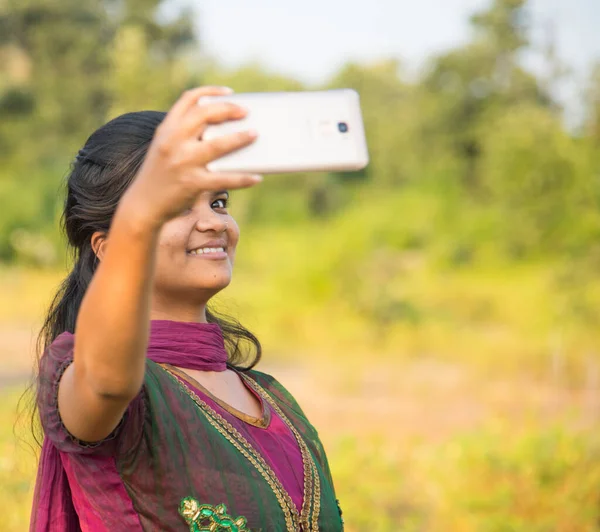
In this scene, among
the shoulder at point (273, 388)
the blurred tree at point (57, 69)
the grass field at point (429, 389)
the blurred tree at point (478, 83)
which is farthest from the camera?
the blurred tree at point (57, 69)

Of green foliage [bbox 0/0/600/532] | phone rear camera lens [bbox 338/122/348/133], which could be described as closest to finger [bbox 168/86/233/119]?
phone rear camera lens [bbox 338/122/348/133]

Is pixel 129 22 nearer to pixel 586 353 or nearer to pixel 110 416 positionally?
pixel 586 353

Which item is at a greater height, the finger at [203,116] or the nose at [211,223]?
the finger at [203,116]

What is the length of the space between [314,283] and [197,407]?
7.27m

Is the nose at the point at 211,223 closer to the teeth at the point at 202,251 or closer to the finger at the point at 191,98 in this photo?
the teeth at the point at 202,251

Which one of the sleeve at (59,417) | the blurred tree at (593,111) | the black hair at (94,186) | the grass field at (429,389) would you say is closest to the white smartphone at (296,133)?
the sleeve at (59,417)

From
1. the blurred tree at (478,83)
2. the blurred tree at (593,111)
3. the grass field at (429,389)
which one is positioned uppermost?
the blurred tree at (478,83)

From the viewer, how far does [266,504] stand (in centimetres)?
107

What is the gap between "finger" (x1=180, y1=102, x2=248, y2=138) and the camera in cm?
75

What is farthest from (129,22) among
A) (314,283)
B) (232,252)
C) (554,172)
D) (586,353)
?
(232,252)

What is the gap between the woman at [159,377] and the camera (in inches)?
30.4

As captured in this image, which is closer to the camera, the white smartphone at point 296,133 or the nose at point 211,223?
the white smartphone at point 296,133

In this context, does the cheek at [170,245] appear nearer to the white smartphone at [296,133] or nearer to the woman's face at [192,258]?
the woman's face at [192,258]

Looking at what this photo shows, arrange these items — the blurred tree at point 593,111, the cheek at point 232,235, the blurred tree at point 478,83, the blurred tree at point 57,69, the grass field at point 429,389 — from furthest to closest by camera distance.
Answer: the blurred tree at point 57,69
the blurred tree at point 478,83
the blurred tree at point 593,111
the grass field at point 429,389
the cheek at point 232,235
